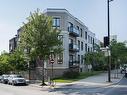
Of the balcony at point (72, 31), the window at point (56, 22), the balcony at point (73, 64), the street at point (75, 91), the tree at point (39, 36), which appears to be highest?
the window at point (56, 22)

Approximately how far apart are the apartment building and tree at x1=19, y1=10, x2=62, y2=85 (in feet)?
30.8

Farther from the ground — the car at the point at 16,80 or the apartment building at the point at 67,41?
the apartment building at the point at 67,41

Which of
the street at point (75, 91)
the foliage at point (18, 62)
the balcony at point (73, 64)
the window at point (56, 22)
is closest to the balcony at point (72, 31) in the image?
the window at point (56, 22)

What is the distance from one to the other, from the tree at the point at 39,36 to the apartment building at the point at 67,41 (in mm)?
9382

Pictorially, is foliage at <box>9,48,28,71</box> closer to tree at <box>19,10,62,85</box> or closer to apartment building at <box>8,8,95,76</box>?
apartment building at <box>8,8,95,76</box>

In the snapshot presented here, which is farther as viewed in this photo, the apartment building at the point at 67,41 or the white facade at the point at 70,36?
the white facade at the point at 70,36

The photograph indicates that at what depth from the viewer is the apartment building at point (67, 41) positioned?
51719mm

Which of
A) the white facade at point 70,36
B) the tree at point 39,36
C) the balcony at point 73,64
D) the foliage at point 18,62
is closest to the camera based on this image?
the tree at point 39,36

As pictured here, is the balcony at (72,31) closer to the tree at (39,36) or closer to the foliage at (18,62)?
the foliage at (18,62)

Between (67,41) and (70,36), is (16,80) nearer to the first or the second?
(67,41)

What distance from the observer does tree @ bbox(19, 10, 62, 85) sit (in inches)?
1384

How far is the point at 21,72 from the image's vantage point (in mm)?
55594

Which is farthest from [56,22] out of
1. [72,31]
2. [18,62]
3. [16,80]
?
[16,80]

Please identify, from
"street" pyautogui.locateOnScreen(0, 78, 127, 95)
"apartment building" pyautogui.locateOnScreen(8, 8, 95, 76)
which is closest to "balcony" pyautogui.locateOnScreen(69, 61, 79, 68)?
"apartment building" pyautogui.locateOnScreen(8, 8, 95, 76)
